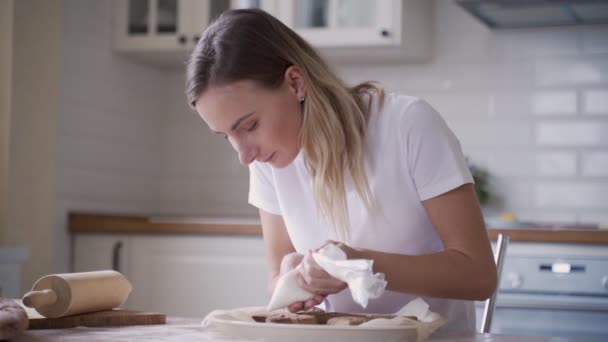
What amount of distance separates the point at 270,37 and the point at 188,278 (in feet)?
5.92

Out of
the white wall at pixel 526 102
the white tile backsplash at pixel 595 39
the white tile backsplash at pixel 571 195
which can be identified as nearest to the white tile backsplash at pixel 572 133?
the white wall at pixel 526 102

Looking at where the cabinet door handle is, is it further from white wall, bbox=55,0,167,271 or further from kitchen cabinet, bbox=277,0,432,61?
kitchen cabinet, bbox=277,0,432,61

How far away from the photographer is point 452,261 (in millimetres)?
1484

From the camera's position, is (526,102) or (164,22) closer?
(526,102)

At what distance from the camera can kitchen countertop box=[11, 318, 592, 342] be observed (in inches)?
50.7

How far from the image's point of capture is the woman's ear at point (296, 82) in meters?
1.62

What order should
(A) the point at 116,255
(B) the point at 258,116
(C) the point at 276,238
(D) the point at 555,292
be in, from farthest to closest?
(A) the point at 116,255
(D) the point at 555,292
(C) the point at 276,238
(B) the point at 258,116

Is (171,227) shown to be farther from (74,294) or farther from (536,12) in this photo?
(74,294)

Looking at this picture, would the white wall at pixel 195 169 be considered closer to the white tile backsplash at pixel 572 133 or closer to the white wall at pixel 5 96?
the white wall at pixel 5 96

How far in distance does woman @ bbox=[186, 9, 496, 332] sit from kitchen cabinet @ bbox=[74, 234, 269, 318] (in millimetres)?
1404

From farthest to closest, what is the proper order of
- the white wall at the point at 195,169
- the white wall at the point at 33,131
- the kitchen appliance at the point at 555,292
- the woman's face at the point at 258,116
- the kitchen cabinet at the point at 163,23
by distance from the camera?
the white wall at the point at 195,169 → the kitchen cabinet at the point at 163,23 → the white wall at the point at 33,131 → the kitchen appliance at the point at 555,292 → the woman's face at the point at 258,116

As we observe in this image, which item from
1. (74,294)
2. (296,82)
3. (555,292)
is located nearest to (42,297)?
(74,294)

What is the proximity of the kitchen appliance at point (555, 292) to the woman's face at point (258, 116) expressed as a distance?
1.35m

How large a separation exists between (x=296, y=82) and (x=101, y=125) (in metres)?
2.13
